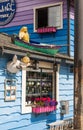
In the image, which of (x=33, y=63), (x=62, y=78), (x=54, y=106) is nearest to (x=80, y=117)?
(x=33, y=63)

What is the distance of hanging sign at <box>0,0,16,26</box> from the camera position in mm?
13336

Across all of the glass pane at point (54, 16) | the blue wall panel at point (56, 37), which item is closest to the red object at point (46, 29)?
the blue wall panel at point (56, 37)

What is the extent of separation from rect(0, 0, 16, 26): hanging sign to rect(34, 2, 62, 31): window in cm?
120

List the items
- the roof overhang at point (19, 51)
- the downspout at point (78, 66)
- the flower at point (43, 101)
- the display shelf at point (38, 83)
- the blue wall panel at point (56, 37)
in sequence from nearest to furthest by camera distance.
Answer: the downspout at point (78, 66) < the roof overhang at point (19, 51) < the display shelf at point (38, 83) < the flower at point (43, 101) < the blue wall panel at point (56, 37)

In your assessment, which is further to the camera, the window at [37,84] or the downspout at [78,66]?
the window at [37,84]

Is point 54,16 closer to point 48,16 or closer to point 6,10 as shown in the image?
point 48,16

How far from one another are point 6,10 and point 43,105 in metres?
5.73

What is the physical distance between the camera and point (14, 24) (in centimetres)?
1324

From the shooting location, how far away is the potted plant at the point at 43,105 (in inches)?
353

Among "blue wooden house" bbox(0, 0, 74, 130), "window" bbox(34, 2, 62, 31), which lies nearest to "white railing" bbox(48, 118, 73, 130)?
"blue wooden house" bbox(0, 0, 74, 130)

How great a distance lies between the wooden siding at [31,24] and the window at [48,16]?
0.18 meters

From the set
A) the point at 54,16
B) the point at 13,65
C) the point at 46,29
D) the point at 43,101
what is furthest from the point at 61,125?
the point at 54,16

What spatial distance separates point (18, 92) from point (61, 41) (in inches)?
167

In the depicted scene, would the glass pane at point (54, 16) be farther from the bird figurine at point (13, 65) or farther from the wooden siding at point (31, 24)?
the bird figurine at point (13, 65)
